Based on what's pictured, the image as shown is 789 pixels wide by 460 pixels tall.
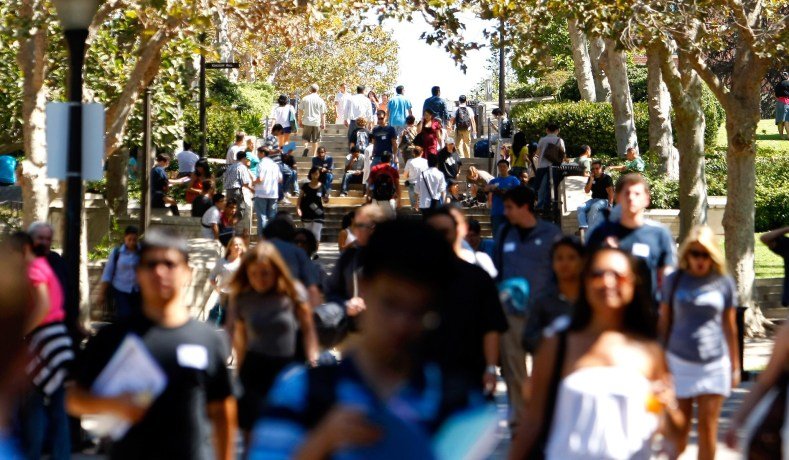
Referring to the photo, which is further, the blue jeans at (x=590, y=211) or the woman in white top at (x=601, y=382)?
the blue jeans at (x=590, y=211)

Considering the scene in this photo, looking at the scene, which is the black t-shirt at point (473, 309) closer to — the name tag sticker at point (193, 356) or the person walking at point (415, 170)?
the name tag sticker at point (193, 356)

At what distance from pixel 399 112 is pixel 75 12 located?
23.6 metres

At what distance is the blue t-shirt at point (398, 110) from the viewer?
3372 cm

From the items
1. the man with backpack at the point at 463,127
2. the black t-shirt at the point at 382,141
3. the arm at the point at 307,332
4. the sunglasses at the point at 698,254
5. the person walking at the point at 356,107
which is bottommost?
the arm at the point at 307,332

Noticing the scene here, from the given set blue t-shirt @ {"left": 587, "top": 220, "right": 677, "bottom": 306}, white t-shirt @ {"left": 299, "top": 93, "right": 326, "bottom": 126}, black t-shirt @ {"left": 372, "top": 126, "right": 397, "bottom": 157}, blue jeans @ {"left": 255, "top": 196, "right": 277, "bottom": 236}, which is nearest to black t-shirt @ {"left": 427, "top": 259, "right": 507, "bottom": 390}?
blue t-shirt @ {"left": 587, "top": 220, "right": 677, "bottom": 306}

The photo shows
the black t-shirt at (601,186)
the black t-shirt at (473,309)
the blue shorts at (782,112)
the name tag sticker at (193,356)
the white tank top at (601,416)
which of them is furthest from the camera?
the blue shorts at (782,112)

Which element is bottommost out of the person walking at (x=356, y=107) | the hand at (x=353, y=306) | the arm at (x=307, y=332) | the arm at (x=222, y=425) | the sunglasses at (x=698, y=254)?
the arm at (x=222, y=425)

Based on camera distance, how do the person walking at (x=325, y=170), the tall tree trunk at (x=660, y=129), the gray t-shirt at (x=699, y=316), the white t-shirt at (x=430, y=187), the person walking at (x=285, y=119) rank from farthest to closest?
the person walking at (x=285, y=119) → the tall tree trunk at (x=660, y=129) → the person walking at (x=325, y=170) → the white t-shirt at (x=430, y=187) → the gray t-shirt at (x=699, y=316)

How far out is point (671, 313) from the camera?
340 inches

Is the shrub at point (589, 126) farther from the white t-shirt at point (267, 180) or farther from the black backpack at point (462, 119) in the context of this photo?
the white t-shirt at point (267, 180)

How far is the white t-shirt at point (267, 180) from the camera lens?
23.9 metres

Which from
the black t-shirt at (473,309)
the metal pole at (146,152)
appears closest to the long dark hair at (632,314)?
the black t-shirt at (473,309)

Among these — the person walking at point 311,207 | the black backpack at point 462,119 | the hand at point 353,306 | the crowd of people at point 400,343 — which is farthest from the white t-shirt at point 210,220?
the hand at point 353,306

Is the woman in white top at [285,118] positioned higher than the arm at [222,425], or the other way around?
the woman in white top at [285,118]
